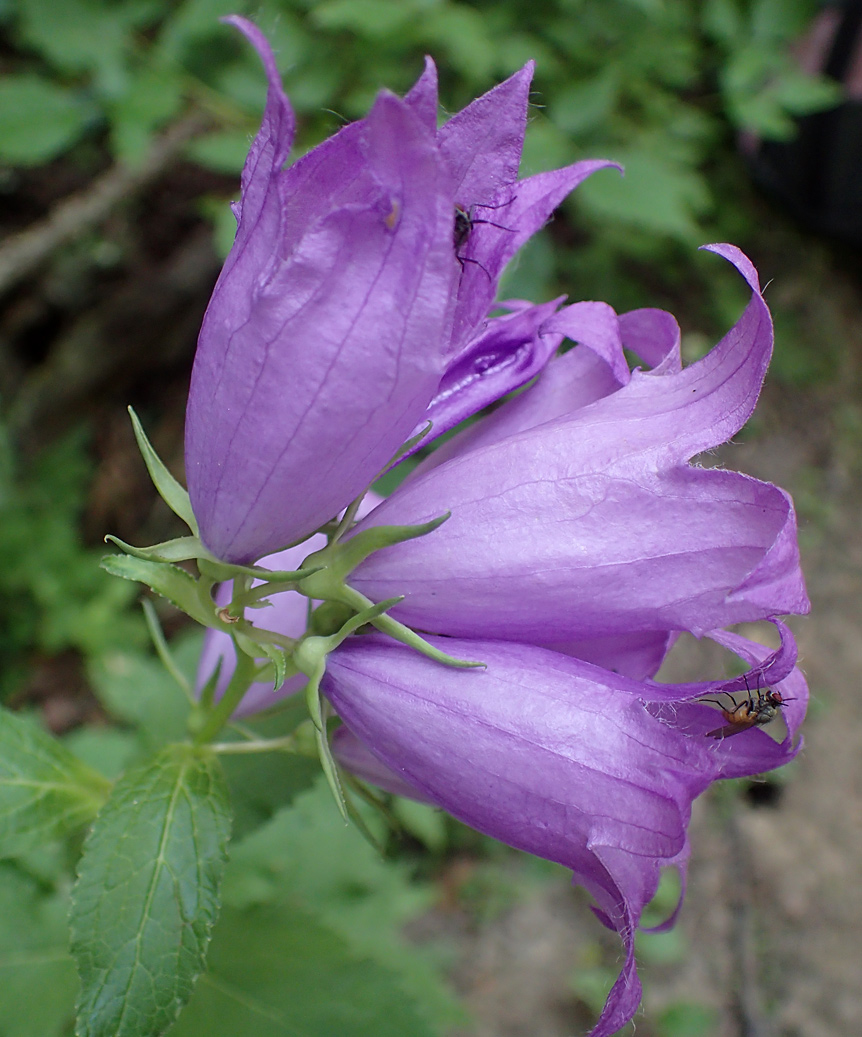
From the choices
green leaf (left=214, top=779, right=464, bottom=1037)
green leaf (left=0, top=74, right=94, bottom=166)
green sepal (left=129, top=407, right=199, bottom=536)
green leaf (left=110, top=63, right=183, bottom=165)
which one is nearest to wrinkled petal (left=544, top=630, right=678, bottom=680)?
green sepal (left=129, top=407, right=199, bottom=536)

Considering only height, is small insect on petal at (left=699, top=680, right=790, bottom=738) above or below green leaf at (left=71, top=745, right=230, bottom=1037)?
above

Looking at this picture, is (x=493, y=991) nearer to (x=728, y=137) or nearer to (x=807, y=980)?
(x=807, y=980)

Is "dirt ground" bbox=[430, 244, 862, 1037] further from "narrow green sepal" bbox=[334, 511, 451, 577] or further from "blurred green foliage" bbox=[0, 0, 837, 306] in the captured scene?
"narrow green sepal" bbox=[334, 511, 451, 577]

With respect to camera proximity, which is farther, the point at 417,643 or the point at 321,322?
the point at 417,643

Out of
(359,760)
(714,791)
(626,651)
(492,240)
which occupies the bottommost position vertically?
(714,791)

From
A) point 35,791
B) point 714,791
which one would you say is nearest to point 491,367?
point 35,791

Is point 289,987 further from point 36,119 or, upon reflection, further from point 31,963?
point 36,119
